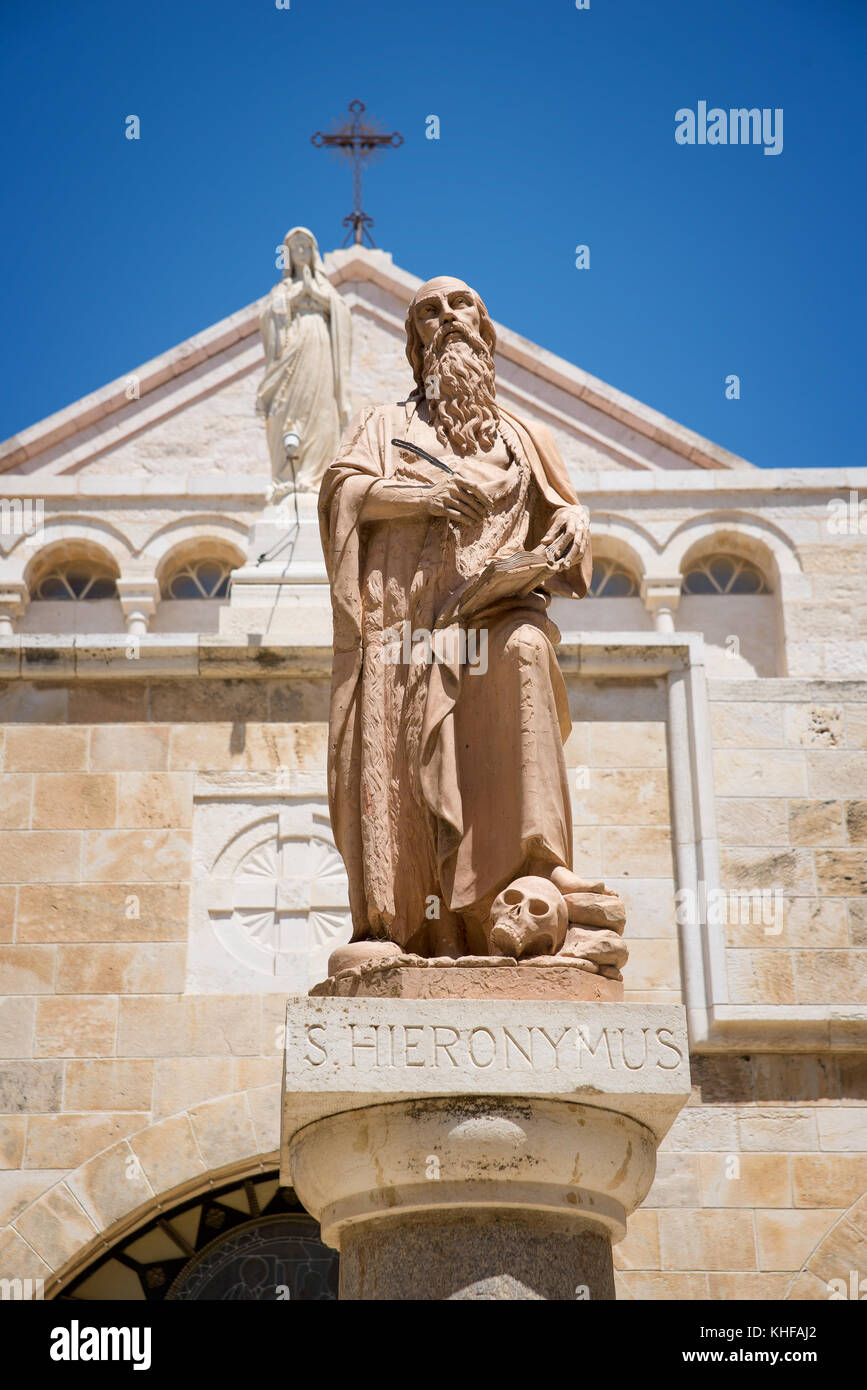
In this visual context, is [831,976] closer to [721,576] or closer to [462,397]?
[462,397]

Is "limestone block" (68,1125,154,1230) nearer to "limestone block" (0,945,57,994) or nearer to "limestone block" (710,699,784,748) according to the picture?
"limestone block" (0,945,57,994)

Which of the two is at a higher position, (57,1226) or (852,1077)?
(852,1077)

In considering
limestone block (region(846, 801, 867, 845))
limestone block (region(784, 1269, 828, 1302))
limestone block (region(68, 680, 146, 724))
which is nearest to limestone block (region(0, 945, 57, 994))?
limestone block (region(68, 680, 146, 724))

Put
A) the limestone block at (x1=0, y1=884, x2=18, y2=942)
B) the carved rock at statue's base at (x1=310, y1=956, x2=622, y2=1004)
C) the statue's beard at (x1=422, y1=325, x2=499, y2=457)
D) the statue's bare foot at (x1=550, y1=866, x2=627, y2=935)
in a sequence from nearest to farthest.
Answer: the carved rock at statue's base at (x1=310, y1=956, x2=622, y2=1004)
the statue's bare foot at (x1=550, y1=866, x2=627, y2=935)
the statue's beard at (x1=422, y1=325, x2=499, y2=457)
the limestone block at (x1=0, y1=884, x2=18, y2=942)

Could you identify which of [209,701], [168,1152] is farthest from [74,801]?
[168,1152]

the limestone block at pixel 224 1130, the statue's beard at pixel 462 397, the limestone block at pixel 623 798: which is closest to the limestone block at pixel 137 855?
the limestone block at pixel 224 1130

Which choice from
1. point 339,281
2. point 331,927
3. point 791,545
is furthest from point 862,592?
point 331,927

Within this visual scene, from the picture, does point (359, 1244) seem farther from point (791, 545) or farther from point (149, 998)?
point (791, 545)

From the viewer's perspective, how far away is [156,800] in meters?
10.3

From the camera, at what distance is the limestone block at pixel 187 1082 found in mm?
9656

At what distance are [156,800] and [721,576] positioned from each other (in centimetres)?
1264

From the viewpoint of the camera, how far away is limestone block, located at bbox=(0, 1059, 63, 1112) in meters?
9.61

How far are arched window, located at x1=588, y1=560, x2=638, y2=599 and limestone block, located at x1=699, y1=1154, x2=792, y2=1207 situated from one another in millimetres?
12608
